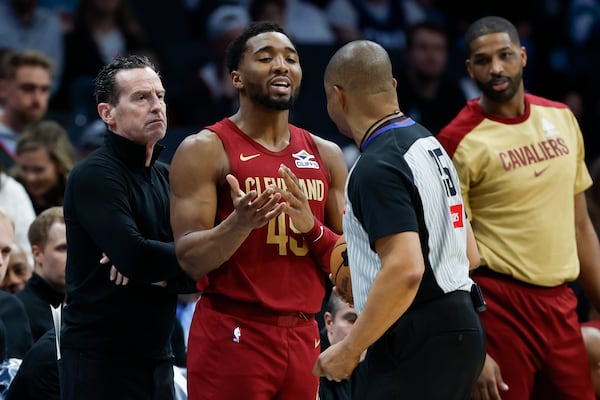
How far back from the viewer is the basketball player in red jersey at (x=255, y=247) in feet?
14.5

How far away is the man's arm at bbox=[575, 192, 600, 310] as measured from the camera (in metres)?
5.57

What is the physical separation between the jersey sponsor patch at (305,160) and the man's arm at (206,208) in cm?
33

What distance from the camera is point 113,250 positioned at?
14.3 ft

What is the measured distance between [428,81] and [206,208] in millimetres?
5632

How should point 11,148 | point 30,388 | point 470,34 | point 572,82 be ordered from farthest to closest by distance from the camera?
point 572,82 → point 11,148 → point 470,34 → point 30,388

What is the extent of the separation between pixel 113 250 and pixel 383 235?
123 cm

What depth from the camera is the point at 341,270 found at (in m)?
4.28

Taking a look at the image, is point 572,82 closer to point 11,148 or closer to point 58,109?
point 58,109

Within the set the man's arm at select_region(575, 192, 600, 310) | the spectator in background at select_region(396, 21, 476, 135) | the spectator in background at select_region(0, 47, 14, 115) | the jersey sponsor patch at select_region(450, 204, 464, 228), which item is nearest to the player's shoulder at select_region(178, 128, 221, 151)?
the jersey sponsor patch at select_region(450, 204, 464, 228)

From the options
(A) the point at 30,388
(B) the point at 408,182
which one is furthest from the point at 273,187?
(A) the point at 30,388

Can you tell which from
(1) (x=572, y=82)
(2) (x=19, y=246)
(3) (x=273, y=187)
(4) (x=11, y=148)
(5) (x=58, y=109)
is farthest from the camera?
(1) (x=572, y=82)

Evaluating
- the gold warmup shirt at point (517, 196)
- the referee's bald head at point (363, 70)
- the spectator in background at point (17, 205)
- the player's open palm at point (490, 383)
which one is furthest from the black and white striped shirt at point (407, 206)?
the spectator in background at point (17, 205)

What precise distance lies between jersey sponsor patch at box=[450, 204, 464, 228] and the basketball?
471 mm

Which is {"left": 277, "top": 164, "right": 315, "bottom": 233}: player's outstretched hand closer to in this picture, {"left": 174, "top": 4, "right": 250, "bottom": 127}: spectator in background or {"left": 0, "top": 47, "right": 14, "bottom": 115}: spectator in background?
{"left": 0, "top": 47, "right": 14, "bottom": 115}: spectator in background
